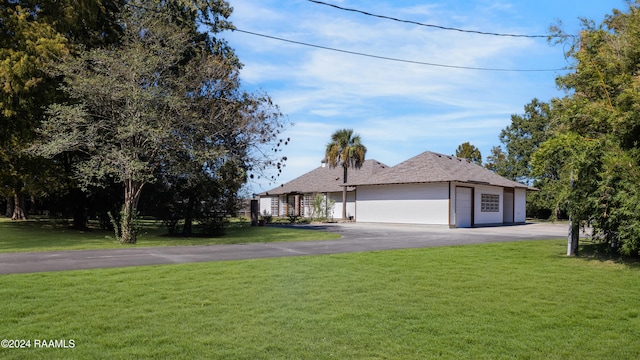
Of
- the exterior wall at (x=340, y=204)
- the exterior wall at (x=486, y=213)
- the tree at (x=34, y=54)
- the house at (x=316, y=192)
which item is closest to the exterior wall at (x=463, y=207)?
the exterior wall at (x=486, y=213)

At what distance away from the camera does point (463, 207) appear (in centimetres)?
3309

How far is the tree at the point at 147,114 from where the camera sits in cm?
1770

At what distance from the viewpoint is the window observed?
1399 inches

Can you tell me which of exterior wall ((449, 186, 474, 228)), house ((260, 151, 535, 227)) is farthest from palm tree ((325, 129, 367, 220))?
exterior wall ((449, 186, 474, 228))

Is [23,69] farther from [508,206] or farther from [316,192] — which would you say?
[508,206]

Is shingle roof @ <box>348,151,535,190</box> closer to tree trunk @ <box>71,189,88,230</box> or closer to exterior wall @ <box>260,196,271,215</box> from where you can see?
exterior wall @ <box>260,196,271,215</box>

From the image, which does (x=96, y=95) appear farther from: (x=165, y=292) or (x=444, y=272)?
(x=444, y=272)

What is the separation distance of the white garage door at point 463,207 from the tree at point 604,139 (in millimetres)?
18519

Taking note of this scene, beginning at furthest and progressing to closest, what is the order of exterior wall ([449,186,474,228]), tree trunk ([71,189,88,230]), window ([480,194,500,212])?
window ([480,194,500,212])
exterior wall ([449,186,474,228])
tree trunk ([71,189,88,230])

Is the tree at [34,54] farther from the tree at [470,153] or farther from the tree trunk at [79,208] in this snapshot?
the tree at [470,153]

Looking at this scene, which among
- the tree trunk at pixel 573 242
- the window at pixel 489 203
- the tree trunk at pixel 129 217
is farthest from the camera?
the window at pixel 489 203

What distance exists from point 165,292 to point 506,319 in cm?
512

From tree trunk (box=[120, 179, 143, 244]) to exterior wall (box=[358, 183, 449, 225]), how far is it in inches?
796

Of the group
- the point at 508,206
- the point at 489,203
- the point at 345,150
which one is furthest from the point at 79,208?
the point at 508,206
